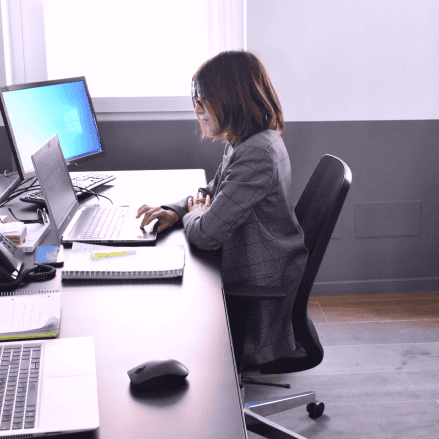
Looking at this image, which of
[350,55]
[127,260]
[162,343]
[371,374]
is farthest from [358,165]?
[162,343]

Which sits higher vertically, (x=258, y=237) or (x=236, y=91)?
(x=236, y=91)

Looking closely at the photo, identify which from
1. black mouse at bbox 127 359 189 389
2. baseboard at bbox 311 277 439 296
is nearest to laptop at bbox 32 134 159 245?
black mouse at bbox 127 359 189 389

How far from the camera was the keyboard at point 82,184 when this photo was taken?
2014mm

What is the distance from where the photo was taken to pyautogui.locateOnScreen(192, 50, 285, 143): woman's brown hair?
1578 mm

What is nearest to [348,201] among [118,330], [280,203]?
[280,203]

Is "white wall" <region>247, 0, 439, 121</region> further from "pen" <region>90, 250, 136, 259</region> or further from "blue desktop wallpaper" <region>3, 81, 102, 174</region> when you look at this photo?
"pen" <region>90, 250, 136, 259</region>

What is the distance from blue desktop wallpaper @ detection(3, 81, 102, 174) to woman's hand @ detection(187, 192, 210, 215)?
2.06 feet

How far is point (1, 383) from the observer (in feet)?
2.82

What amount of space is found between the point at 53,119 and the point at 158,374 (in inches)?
61.0

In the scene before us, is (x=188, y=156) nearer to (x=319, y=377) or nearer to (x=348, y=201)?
(x=348, y=201)

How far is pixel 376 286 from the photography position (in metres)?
3.12

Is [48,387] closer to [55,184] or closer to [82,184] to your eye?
[55,184]

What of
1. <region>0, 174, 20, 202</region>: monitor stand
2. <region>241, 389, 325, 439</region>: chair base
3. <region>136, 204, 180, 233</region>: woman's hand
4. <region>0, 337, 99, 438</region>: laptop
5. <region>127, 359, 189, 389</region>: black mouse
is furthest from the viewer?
<region>0, 174, 20, 202</region>: monitor stand

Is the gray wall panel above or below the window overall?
below
